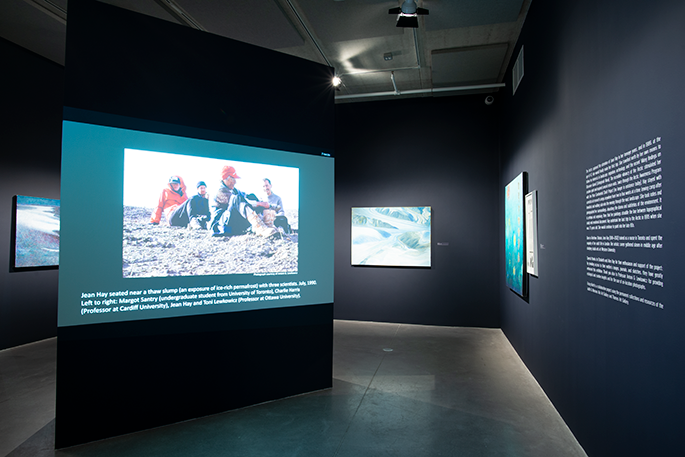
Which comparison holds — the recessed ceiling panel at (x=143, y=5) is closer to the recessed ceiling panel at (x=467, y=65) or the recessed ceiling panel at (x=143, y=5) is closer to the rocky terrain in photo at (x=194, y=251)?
the rocky terrain in photo at (x=194, y=251)

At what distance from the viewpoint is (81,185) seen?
2.67 metres

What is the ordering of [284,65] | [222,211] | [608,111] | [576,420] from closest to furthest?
[608,111]
[576,420]
[222,211]
[284,65]

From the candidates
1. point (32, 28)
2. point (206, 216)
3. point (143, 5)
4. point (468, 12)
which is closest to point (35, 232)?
point (32, 28)

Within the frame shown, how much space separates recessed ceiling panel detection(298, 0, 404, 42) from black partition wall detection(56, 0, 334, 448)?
827 mm

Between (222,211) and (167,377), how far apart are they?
1377 mm

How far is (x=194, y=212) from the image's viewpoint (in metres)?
3.00

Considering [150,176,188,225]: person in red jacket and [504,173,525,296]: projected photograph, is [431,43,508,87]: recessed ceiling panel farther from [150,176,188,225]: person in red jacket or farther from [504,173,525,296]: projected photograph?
[150,176,188,225]: person in red jacket

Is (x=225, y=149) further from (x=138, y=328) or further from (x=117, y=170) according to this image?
(x=138, y=328)

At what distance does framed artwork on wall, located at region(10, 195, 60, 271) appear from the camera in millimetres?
4988

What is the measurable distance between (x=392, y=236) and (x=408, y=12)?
12.1 feet

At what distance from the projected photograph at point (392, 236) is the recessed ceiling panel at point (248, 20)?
315 centimetres

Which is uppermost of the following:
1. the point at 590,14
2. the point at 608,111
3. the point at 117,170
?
the point at 590,14

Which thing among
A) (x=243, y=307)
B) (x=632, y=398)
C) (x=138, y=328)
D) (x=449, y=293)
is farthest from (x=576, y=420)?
(x=449, y=293)

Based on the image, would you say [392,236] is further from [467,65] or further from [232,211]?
[232,211]
